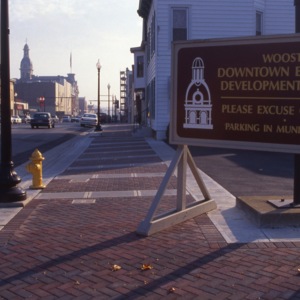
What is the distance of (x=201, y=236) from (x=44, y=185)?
18.8ft

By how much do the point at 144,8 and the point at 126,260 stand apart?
2928cm

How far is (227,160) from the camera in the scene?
17.7 m

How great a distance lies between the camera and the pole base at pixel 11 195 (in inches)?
381

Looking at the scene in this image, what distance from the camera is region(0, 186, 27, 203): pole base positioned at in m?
9.69

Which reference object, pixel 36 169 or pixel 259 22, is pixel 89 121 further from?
pixel 36 169

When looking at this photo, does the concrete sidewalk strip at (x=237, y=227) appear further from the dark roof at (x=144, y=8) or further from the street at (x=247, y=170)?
the dark roof at (x=144, y=8)

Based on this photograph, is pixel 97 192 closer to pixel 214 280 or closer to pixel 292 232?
pixel 292 232

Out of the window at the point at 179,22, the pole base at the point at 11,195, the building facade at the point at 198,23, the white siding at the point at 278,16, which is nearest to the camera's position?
the pole base at the point at 11,195

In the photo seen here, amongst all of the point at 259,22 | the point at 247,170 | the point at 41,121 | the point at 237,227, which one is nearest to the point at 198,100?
the point at 237,227

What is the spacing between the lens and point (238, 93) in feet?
25.9

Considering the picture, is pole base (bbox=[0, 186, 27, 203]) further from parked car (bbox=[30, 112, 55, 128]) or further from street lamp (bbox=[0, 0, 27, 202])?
parked car (bbox=[30, 112, 55, 128])

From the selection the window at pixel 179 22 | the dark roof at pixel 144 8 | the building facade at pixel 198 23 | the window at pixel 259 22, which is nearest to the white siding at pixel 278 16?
the building facade at pixel 198 23

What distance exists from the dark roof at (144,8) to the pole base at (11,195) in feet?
76.3

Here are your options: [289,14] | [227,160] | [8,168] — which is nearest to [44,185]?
[8,168]
